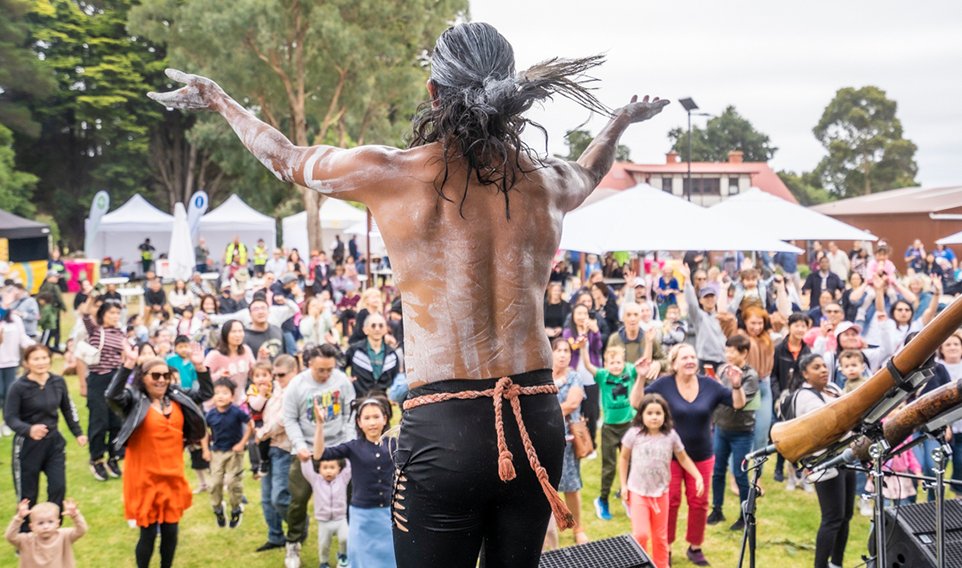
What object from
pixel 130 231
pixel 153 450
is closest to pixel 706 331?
pixel 153 450

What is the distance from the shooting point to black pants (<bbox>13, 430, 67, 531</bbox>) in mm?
5691

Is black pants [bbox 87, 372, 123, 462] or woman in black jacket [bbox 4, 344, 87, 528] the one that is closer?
woman in black jacket [bbox 4, 344, 87, 528]

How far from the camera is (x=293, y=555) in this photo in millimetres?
5520

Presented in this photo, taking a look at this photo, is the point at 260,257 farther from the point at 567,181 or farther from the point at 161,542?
the point at 567,181

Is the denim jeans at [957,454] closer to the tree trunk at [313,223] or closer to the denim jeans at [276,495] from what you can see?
the denim jeans at [276,495]

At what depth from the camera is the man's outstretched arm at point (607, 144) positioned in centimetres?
201

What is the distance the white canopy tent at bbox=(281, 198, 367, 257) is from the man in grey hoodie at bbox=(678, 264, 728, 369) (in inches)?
781

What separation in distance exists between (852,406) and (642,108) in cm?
110

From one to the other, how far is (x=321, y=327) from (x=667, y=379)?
496 centimetres

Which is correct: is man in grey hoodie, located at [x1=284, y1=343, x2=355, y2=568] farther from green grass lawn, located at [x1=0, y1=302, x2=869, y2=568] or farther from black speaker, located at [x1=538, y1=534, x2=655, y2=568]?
black speaker, located at [x1=538, y1=534, x2=655, y2=568]

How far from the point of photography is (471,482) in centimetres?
159

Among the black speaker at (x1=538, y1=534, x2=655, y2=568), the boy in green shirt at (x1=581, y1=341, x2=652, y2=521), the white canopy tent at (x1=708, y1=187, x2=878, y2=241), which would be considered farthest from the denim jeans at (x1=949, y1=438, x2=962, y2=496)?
the white canopy tent at (x1=708, y1=187, x2=878, y2=241)

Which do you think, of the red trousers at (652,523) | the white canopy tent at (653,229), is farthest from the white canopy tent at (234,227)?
the red trousers at (652,523)

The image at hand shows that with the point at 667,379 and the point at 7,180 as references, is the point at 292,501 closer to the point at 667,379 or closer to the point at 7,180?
the point at 667,379
